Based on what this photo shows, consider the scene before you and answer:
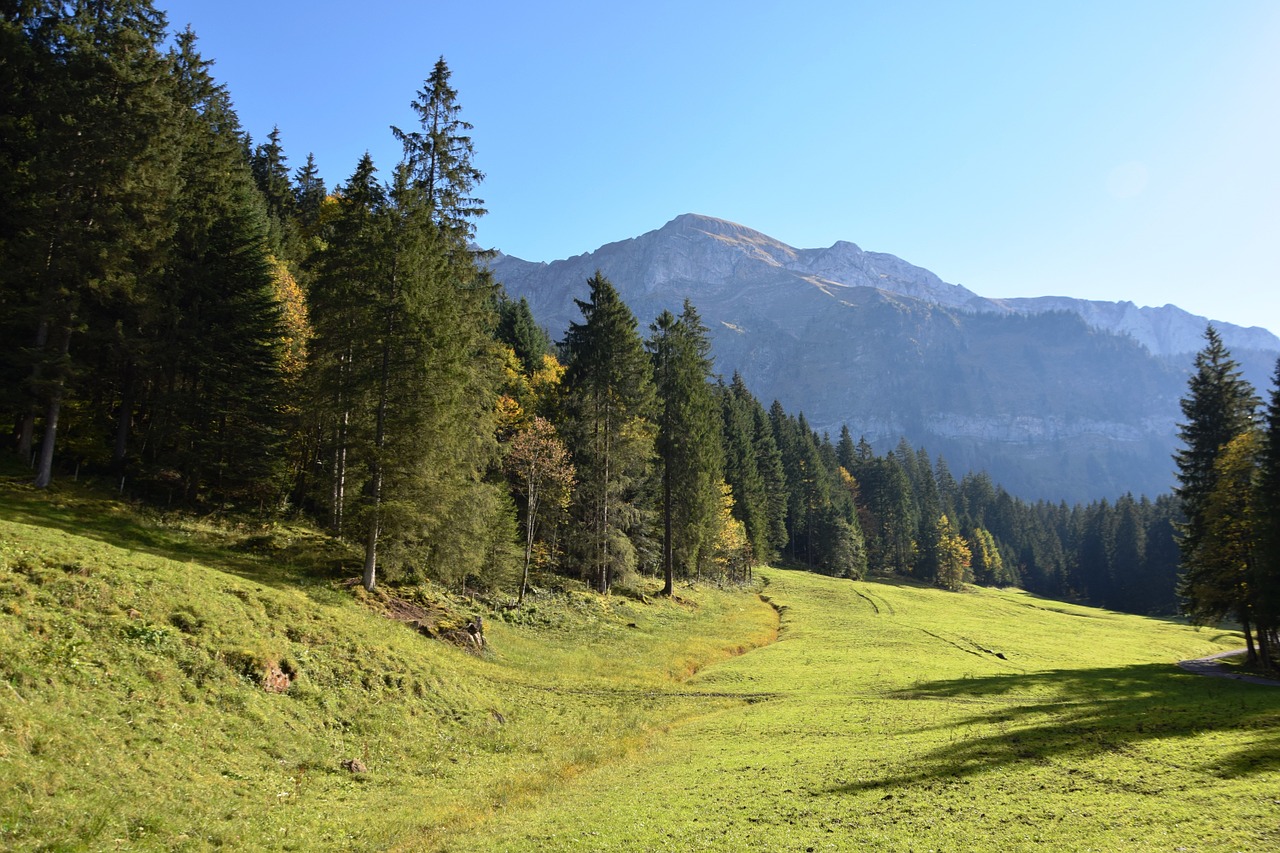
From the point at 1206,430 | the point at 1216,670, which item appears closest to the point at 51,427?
the point at 1216,670

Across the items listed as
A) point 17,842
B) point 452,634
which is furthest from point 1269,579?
point 17,842

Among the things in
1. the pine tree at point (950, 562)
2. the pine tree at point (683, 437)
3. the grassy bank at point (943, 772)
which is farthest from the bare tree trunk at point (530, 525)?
the pine tree at point (950, 562)

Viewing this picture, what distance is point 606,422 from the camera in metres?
47.4

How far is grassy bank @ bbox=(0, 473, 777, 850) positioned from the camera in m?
10.8

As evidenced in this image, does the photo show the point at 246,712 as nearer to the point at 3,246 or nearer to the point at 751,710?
the point at 751,710

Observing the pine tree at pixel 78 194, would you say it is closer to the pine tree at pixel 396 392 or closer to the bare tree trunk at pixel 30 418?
the bare tree trunk at pixel 30 418

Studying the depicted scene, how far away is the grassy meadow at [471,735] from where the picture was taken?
1105cm

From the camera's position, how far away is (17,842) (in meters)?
8.29

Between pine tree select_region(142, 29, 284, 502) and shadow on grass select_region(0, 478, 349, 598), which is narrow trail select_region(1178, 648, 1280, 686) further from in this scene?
pine tree select_region(142, 29, 284, 502)

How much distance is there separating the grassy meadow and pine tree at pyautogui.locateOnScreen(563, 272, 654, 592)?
15.4 metres

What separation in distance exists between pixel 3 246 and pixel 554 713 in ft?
96.0

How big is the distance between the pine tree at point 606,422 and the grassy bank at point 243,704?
16702 millimetres

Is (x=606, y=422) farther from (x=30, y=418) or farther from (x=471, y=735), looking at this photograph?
(x=30, y=418)

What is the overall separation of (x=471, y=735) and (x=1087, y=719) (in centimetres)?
1875
